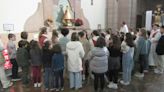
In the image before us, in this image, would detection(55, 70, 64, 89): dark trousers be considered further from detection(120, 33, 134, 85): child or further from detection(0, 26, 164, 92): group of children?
detection(120, 33, 134, 85): child

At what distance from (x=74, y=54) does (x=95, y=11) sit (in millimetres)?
7154

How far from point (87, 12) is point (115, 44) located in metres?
6.34

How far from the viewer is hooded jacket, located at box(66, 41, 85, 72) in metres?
5.69

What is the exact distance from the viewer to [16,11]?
8.02 m

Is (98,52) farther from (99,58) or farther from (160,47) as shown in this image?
(160,47)

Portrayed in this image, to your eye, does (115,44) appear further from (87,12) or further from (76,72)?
(87,12)

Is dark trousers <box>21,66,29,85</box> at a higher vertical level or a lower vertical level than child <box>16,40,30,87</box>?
lower

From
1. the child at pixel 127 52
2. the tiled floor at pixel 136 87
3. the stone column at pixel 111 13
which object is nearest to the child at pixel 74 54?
the tiled floor at pixel 136 87

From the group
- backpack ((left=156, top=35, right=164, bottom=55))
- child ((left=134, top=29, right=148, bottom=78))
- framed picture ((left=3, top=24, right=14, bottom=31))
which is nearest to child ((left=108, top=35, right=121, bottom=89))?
child ((left=134, top=29, right=148, bottom=78))

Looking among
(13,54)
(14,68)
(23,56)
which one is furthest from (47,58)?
(14,68)

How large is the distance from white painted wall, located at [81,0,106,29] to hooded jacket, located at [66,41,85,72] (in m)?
6.05

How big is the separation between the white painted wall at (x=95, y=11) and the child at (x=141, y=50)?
511cm

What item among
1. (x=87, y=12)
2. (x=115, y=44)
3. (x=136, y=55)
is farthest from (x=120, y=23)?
(x=115, y=44)

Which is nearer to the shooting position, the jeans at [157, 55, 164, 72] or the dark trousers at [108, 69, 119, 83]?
the dark trousers at [108, 69, 119, 83]
